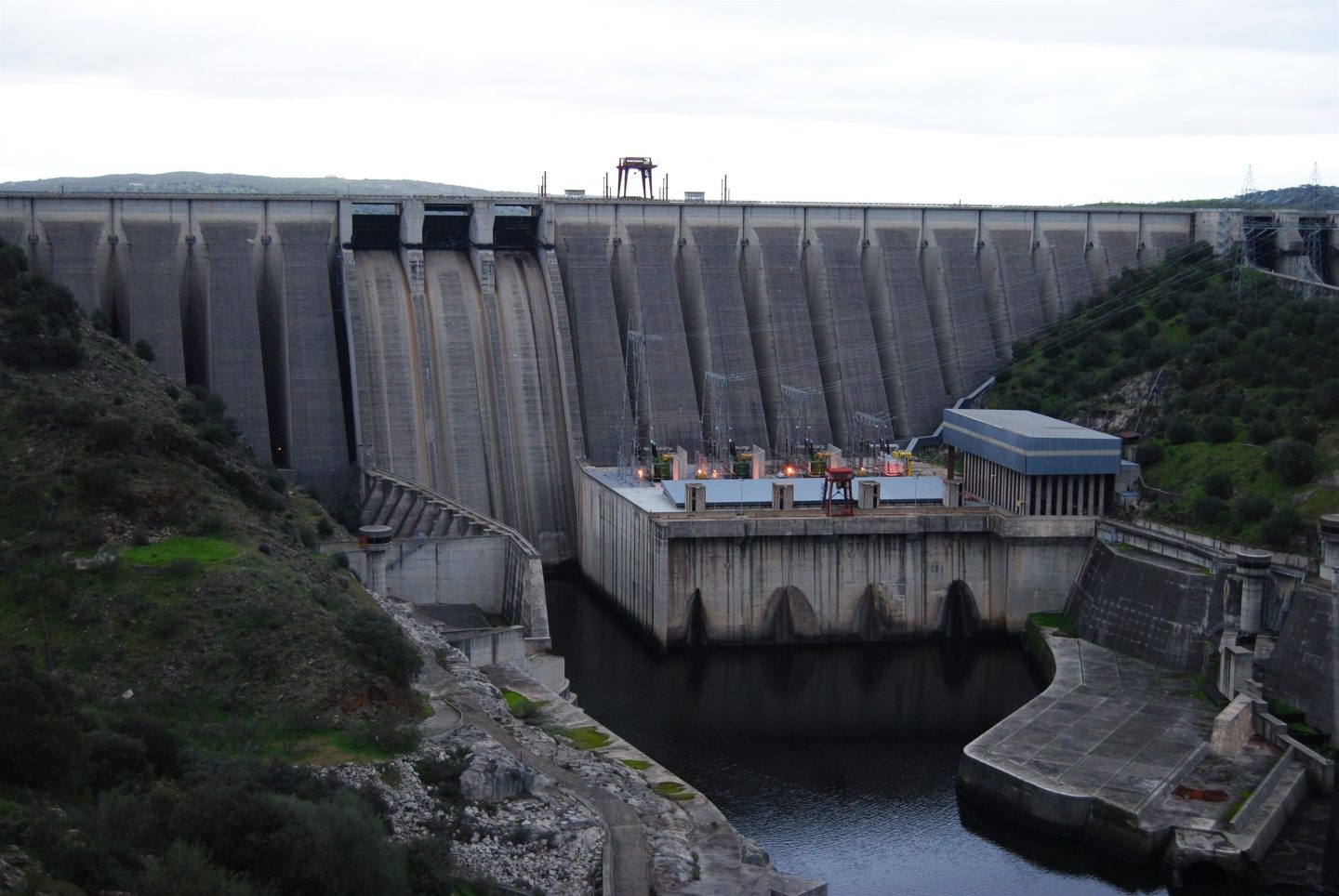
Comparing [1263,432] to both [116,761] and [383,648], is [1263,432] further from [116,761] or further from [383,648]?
[116,761]

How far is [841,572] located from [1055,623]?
7.37 meters

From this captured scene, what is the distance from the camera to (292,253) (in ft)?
200

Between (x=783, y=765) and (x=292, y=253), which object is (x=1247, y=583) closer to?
(x=783, y=765)

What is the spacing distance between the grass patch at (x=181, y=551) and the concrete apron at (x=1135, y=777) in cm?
1910

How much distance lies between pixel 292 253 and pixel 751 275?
66.1 feet

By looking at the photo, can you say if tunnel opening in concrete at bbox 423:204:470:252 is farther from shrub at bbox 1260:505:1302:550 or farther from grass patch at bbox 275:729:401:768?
grass patch at bbox 275:729:401:768

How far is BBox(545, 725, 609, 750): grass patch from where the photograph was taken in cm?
3769

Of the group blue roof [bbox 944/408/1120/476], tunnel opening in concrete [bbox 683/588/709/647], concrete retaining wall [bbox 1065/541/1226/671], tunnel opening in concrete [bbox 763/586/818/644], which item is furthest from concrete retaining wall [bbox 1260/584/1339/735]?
tunnel opening in concrete [bbox 683/588/709/647]

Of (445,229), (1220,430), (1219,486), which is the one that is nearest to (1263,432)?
(1220,430)

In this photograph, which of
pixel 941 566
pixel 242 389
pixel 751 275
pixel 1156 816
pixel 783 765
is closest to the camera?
pixel 1156 816

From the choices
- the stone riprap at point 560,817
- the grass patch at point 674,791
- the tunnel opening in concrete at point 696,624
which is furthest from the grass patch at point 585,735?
the tunnel opening in concrete at point 696,624

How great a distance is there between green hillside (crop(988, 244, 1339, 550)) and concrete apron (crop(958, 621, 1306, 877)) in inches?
323

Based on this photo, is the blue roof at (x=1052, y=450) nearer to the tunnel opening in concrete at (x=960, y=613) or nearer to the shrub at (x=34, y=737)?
the tunnel opening in concrete at (x=960, y=613)

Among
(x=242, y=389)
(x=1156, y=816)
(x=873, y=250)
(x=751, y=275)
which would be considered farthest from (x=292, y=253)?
(x=1156, y=816)
